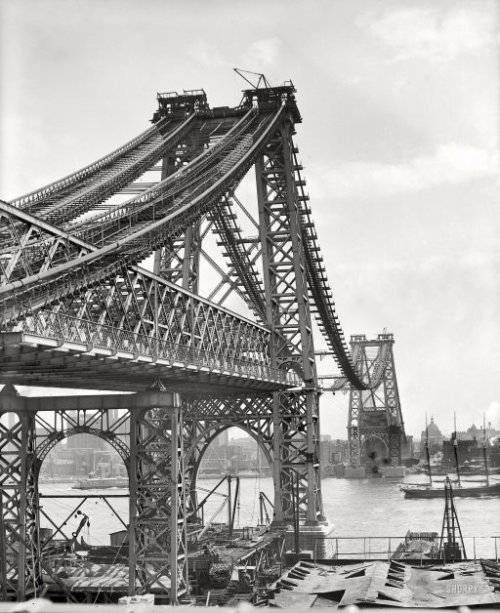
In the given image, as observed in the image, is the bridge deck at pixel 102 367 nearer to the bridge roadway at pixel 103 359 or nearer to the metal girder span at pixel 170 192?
the bridge roadway at pixel 103 359

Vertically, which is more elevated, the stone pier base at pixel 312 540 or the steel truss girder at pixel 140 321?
the steel truss girder at pixel 140 321

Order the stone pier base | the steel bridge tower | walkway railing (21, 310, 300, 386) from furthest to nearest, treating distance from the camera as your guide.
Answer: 1. the steel bridge tower
2. the stone pier base
3. walkway railing (21, 310, 300, 386)

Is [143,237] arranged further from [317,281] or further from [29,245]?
[317,281]

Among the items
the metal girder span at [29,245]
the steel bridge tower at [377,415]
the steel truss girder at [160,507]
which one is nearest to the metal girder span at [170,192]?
the metal girder span at [29,245]

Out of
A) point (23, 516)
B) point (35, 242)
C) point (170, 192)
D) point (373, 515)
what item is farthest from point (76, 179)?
point (373, 515)

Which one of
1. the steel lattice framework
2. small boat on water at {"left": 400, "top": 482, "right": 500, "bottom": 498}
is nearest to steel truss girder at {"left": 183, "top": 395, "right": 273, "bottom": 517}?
the steel lattice framework

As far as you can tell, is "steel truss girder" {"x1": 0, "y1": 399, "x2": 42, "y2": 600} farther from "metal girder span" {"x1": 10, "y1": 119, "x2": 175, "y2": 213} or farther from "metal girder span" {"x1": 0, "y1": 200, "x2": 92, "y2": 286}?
"metal girder span" {"x1": 10, "y1": 119, "x2": 175, "y2": 213}
